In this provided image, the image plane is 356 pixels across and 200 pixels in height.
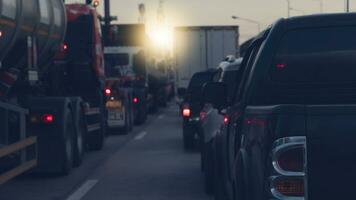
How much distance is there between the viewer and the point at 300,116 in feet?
17.4

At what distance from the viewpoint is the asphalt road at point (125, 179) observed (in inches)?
515

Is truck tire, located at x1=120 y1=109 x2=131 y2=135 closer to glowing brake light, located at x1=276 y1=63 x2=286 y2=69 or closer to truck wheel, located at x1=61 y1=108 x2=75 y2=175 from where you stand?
truck wheel, located at x1=61 y1=108 x2=75 y2=175

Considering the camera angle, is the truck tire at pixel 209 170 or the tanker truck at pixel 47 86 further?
the tanker truck at pixel 47 86

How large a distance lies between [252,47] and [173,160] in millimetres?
10321

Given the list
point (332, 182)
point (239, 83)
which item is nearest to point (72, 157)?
point (239, 83)

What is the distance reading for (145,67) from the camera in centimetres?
3766

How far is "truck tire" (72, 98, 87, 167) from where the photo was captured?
54.2 feet

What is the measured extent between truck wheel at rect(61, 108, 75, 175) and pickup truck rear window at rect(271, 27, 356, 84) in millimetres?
8707

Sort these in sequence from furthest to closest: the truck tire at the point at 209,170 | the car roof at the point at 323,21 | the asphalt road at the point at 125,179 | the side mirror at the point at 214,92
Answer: the asphalt road at the point at 125,179 → the truck tire at the point at 209,170 → the side mirror at the point at 214,92 → the car roof at the point at 323,21

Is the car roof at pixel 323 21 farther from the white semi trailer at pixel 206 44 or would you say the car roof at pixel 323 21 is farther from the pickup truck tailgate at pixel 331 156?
the white semi trailer at pixel 206 44

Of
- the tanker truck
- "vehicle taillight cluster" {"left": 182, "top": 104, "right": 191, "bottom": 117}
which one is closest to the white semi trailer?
"vehicle taillight cluster" {"left": 182, "top": 104, "right": 191, "bottom": 117}

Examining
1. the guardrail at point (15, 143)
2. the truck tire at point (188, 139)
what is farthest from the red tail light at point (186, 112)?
the guardrail at point (15, 143)

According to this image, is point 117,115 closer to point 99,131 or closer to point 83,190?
point 99,131

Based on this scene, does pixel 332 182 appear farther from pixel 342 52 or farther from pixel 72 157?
pixel 72 157
